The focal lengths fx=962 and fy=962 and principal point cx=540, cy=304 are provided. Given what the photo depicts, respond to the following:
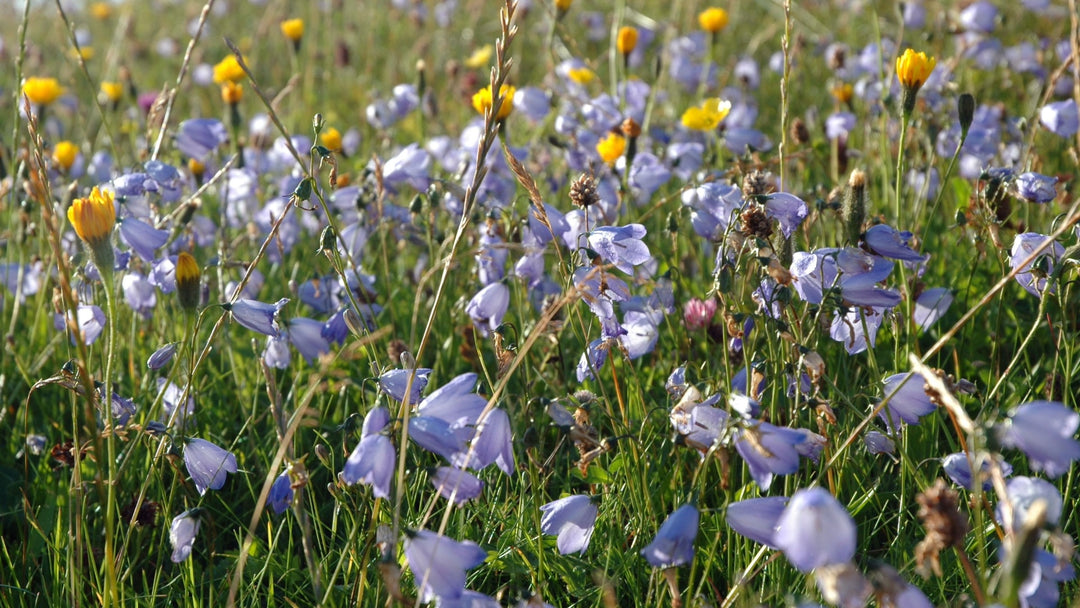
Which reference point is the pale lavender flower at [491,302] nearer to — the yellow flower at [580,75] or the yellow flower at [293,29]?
the yellow flower at [580,75]

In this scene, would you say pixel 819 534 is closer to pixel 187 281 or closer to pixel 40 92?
pixel 187 281

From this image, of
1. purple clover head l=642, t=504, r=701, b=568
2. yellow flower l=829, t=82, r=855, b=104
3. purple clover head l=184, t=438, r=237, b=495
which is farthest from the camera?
yellow flower l=829, t=82, r=855, b=104

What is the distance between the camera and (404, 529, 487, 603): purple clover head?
1.42m

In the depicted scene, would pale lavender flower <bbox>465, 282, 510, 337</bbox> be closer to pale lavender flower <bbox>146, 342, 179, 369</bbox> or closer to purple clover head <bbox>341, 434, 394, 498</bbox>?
pale lavender flower <bbox>146, 342, 179, 369</bbox>

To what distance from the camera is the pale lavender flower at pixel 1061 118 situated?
3.03 metres

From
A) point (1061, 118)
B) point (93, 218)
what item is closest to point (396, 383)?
point (93, 218)

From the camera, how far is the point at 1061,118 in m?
3.05

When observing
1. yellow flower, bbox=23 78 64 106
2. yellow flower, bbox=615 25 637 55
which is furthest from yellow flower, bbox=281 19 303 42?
yellow flower, bbox=615 25 637 55

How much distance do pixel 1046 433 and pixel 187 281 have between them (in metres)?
1.35

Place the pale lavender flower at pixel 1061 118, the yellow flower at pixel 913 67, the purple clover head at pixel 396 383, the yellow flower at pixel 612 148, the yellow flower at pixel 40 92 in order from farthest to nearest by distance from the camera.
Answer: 1. the yellow flower at pixel 40 92
2. the yellow flower at pixel 612 148
3. the pale lavender flower at pixel 1061 118
4. the yellow flower at pixel 913 67
5. the purple clover head at pixel 396 383

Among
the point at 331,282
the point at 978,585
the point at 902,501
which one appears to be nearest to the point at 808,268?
the point at 902,501

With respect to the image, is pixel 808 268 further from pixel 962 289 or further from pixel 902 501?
pixel 962 289

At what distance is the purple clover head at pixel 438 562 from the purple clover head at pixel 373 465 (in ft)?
0.28

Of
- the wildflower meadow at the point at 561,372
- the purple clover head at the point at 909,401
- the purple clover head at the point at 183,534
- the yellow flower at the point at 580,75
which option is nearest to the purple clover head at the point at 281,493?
the wildflower meadow at the point at 561,372
